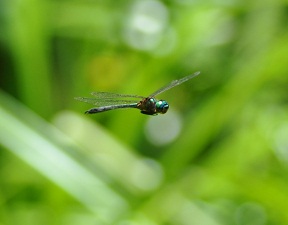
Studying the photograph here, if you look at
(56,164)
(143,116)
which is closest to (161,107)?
(56,164)

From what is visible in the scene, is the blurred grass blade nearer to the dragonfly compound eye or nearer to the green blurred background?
the green blurred background

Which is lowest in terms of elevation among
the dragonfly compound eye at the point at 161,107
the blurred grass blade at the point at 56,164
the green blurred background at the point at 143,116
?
the dragonfly compound eye at the point at 161,107

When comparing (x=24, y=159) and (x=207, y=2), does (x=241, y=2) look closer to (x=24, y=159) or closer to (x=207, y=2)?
(x=207, y=2)

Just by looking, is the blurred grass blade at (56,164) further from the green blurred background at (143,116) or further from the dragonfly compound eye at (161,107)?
the dragonfly compound eye at (161,107)

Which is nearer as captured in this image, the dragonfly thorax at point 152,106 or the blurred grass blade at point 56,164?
the dragonfly thorax at point 152,106

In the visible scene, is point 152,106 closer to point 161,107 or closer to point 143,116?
point 161,107

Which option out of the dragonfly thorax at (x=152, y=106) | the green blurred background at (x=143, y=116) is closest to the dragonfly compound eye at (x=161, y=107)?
the dragonfly thorax at (x=152, y=106)

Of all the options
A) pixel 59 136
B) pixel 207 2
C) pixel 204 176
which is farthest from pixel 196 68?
pixel 59 136
